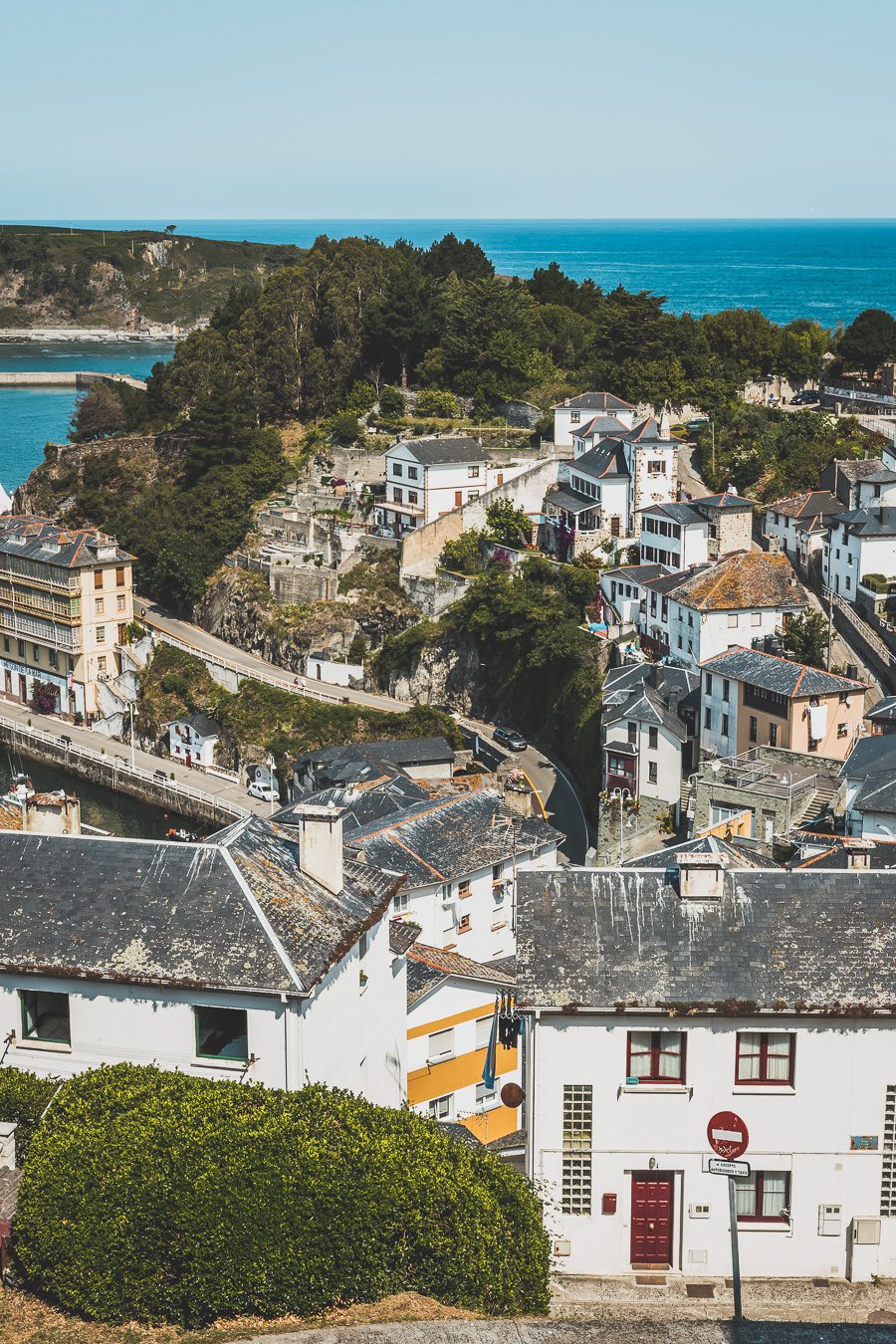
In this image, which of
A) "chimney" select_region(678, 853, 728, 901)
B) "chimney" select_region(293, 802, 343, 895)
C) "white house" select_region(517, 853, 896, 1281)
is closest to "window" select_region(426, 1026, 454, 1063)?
"chimney" select_region(293, 802, 343, 895)

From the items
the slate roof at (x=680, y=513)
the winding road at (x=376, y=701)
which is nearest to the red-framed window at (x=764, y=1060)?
the winding road at (x=376, y=701)

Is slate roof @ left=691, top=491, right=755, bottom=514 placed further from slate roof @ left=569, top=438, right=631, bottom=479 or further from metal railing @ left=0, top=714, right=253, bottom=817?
metal railing @ left=0, top=714, right=253, bottom=817

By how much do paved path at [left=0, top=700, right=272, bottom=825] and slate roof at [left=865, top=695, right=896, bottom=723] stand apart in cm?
1817

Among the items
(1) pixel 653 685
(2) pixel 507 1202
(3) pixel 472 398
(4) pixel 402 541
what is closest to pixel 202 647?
(4) pixel 402 541

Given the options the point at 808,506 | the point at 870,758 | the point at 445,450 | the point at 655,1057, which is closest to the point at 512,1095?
the point at 655,1057

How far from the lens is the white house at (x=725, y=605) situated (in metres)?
46.5

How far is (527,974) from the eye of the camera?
57.7 feet

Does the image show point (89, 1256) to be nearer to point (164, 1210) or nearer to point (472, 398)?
point (164, 1210)

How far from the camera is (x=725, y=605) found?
46406mm

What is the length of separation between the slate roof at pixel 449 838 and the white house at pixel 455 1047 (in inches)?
185

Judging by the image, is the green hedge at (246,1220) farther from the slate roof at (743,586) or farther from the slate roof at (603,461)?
the slate roof at (603,461)

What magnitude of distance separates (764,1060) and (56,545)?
4962 centimetres

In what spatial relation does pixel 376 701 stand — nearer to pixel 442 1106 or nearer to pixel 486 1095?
pixel 486 1095

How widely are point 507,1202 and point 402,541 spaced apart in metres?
45.2
